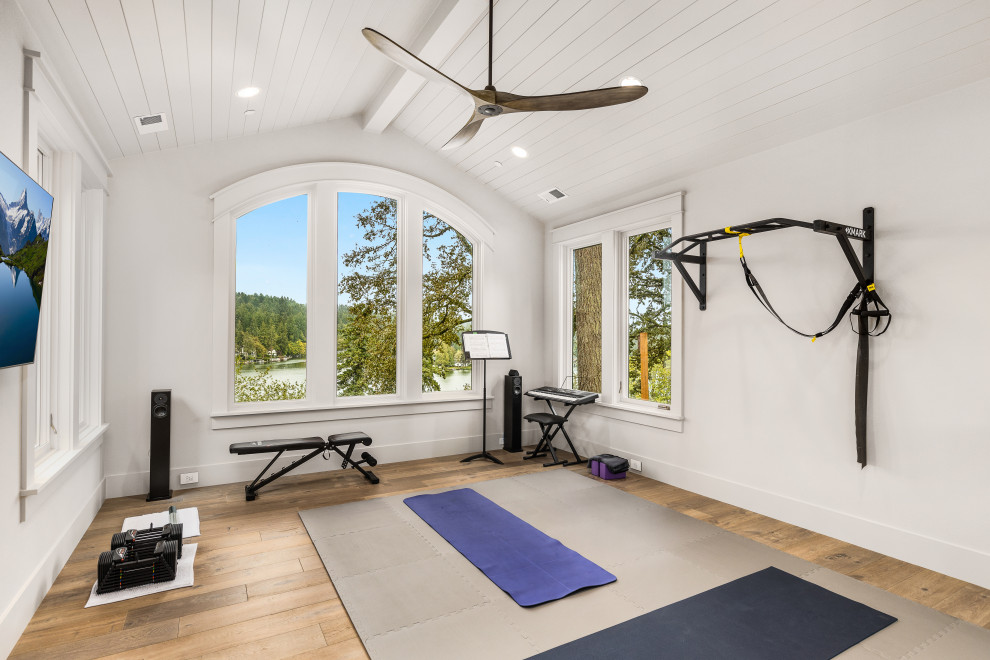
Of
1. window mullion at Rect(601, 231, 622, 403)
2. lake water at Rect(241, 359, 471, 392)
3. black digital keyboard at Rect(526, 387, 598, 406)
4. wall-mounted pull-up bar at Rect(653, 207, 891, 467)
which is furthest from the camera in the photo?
window mullion at Rect(601, 231, 622, 403)

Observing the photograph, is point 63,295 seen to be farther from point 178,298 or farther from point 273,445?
point 273,445

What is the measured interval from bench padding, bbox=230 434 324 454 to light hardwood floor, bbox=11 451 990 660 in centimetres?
39

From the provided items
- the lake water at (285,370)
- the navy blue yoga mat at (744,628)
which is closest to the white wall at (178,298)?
the lake water at (285,370)

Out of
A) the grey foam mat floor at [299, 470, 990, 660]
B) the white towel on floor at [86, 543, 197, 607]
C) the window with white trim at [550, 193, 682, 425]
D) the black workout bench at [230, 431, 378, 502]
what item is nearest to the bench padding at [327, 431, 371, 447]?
the black workout bench at [230, 431, 378, 502]

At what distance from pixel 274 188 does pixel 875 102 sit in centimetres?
462

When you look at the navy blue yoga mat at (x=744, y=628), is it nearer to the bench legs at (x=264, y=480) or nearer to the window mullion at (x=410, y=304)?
the bench legs at (x=264, y=480)

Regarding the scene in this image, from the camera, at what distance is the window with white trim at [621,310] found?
478 centimetres

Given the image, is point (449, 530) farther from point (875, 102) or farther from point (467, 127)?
point (875, 102)

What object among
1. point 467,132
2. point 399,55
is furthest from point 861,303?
point 399,55

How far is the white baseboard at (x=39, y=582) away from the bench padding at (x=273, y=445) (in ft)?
3.19

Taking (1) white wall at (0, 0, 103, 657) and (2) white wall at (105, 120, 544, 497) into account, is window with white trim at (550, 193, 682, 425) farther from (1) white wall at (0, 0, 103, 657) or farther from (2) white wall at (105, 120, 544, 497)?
(1) white wall at (0, 0, 103, 657)

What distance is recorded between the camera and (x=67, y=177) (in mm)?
3229

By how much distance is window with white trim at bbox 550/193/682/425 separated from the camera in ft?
15.7

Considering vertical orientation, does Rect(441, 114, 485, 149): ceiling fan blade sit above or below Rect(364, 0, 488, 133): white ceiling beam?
below
